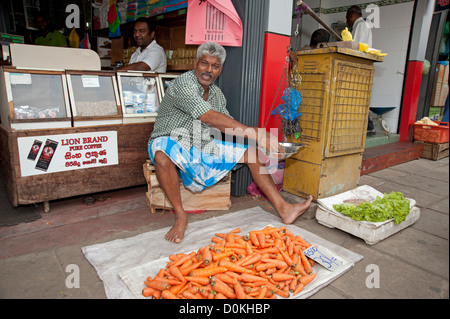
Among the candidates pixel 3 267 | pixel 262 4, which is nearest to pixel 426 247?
pixel 262 4

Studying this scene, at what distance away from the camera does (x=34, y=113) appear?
275 cm

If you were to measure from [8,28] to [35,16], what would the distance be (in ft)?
2.52

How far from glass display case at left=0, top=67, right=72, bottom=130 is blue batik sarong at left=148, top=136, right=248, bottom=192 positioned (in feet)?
3.12

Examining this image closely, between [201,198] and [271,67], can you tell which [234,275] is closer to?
[201,198]

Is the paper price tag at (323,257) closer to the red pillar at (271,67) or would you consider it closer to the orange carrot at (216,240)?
the orange carrot at (216,240)

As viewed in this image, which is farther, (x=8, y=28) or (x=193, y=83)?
(x=8, y=28)

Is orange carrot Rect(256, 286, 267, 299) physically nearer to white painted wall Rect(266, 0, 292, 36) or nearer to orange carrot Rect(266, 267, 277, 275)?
orange carrot Rect(266, 267, 277, 275)

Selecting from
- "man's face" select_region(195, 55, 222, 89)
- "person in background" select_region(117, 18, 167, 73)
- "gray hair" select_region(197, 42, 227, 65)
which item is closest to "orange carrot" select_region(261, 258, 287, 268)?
"man's face" select_region(195, 55, 222, 89)

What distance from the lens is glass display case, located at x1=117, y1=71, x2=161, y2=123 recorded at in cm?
325

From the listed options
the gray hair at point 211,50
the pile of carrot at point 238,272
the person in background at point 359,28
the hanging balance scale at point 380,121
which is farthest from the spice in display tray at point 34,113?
the hanging balance scale at point 380,121

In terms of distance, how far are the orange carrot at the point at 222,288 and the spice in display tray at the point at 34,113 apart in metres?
2.18

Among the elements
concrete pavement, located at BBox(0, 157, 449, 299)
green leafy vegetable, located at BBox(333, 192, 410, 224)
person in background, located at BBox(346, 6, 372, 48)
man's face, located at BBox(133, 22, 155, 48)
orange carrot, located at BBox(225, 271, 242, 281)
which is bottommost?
concrete pavement, located at BBox(0, 157, 449, 299)
